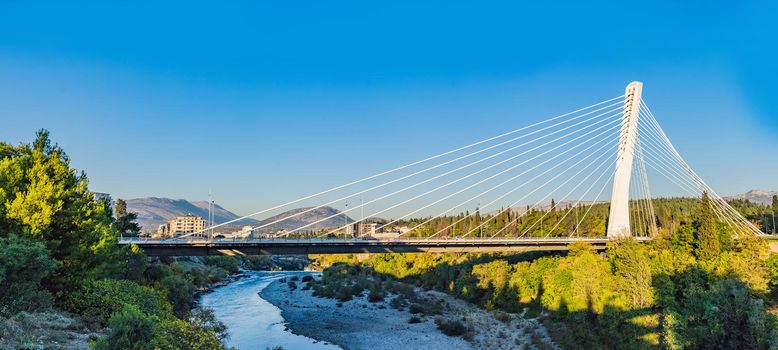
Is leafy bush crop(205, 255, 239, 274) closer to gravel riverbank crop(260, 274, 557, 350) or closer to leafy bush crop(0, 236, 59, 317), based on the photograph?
gravel riverbank crop(260, 274, 557, 350)

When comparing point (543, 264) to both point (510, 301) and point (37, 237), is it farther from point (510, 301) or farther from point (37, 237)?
point (37, 237)

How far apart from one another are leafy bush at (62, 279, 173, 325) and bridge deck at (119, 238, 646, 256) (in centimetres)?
1244

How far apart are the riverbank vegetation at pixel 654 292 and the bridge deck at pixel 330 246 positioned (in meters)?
3.66

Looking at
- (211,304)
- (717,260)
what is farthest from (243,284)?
(717,260)

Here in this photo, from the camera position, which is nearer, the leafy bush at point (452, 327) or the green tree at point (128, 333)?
the green tree at point (128, 333)

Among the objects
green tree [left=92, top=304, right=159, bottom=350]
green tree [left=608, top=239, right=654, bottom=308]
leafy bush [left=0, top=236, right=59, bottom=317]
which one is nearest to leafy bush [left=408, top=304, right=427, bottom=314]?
green tree [left=608, top=239, right=654, bottom=308]

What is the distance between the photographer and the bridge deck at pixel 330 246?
1897 inches

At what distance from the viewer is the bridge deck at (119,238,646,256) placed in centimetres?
4819

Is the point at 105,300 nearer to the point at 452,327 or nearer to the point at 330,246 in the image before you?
the point at 330,246

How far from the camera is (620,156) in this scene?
59.3 meters

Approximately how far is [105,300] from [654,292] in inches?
1581

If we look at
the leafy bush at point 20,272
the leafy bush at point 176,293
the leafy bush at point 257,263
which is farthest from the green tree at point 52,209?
the leafy bush at point 257,263

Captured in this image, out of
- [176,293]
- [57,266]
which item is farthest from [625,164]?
[57,266]

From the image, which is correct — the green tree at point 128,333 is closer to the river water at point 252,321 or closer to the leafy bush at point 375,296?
the river water at point 252,321
